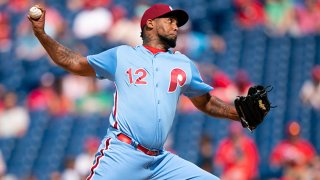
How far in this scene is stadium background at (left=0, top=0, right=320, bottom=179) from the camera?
393 inches

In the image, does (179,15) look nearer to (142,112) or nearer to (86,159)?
(142,112)

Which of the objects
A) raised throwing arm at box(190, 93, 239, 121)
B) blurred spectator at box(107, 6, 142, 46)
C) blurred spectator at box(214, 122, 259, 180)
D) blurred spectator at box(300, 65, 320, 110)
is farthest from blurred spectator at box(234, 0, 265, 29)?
raised throwing arm at box(190, 93, 239, 121)

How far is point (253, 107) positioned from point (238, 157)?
12.8 feet

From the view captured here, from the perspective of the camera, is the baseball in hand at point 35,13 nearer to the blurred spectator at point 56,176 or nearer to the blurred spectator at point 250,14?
the blurred spectator at point 56,176

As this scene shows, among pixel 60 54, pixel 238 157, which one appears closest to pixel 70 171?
pixel 238 157

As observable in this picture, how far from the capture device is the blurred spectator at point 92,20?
12.3m

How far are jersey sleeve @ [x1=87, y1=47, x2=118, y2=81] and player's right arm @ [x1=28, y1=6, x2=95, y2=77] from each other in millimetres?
43

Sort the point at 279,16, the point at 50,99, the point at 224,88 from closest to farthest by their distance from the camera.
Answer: the point at 224,88 → the point at 279,16 → the point at 50,99

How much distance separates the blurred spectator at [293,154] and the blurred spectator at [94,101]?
287 cm

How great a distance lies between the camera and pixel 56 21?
13164 millimetres

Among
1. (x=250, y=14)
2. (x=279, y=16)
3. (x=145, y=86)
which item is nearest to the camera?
(x=145, y=86)

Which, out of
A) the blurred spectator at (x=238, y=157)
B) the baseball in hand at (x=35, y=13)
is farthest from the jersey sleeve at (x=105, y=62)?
the blurred spectator at (x=238, y=157)

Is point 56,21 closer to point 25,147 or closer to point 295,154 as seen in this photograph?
point 25,147

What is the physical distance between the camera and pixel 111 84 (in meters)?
11.6
